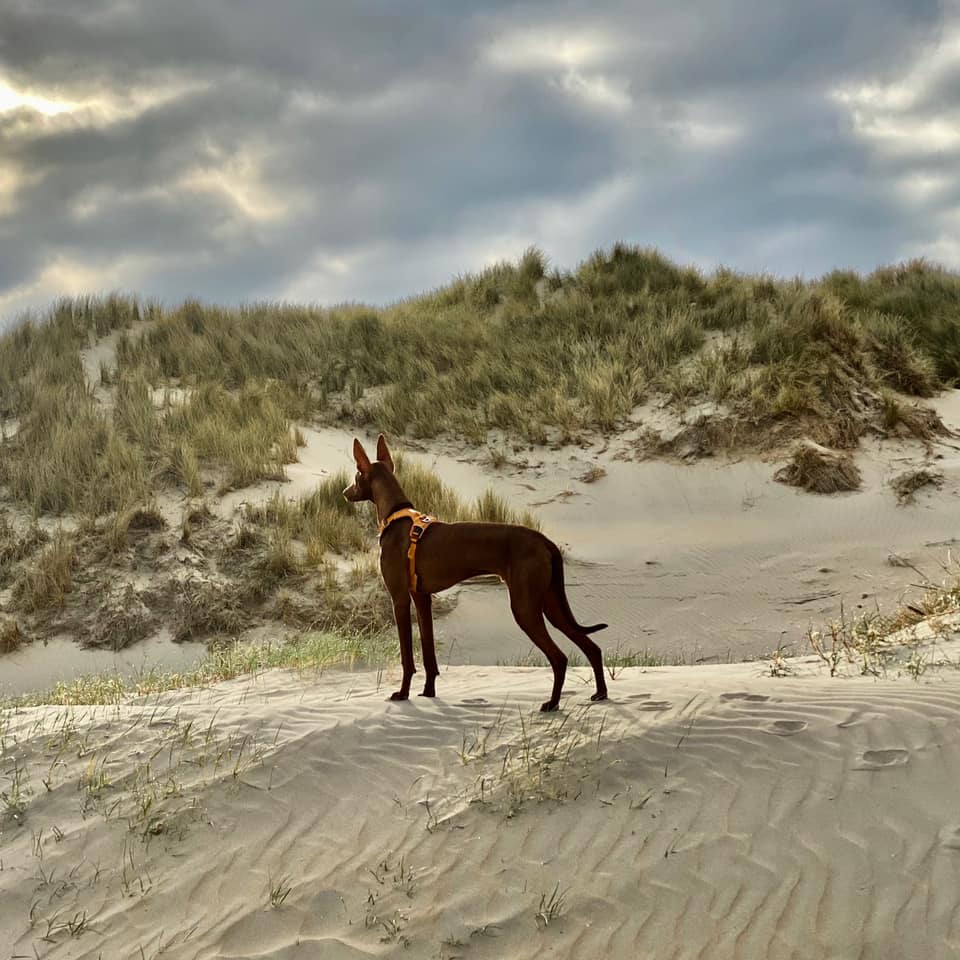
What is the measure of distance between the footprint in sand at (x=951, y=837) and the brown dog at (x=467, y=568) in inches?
73.8

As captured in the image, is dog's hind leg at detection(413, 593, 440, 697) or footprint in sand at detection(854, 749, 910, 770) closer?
footprint in sand at detection(854, 749, 910, 770)

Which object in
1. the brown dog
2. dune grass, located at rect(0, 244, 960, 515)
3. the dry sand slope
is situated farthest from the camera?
dune grass, located at rect(0, 244, 960, 515)

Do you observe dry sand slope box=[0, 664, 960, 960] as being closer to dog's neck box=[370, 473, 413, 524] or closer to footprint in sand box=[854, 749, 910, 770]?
footprint in sand box=[854, 749, 910, 770]

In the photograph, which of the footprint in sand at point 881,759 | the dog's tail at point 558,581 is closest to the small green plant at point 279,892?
the dog's tail at point 558,581

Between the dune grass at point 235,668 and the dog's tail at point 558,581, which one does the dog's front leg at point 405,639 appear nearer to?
the dog's tail at point 558,581

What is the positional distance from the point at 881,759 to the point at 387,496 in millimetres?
3244

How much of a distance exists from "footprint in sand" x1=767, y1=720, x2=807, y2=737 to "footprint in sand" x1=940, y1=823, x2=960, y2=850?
38.2 inches

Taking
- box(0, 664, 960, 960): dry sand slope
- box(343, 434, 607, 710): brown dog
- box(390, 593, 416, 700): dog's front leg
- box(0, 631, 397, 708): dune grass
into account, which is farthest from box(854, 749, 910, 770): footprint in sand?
box(0, 631, 397, 708): dune grass

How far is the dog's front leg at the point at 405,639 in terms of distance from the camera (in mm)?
6020

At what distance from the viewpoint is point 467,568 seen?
5.69 meters

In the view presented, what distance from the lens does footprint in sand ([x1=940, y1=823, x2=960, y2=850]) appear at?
426 cm

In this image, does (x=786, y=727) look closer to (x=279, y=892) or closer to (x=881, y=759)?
(x=881, y=759)

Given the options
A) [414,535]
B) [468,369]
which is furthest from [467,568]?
[468,369]

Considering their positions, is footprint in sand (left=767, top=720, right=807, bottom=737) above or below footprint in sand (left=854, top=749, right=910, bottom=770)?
above
